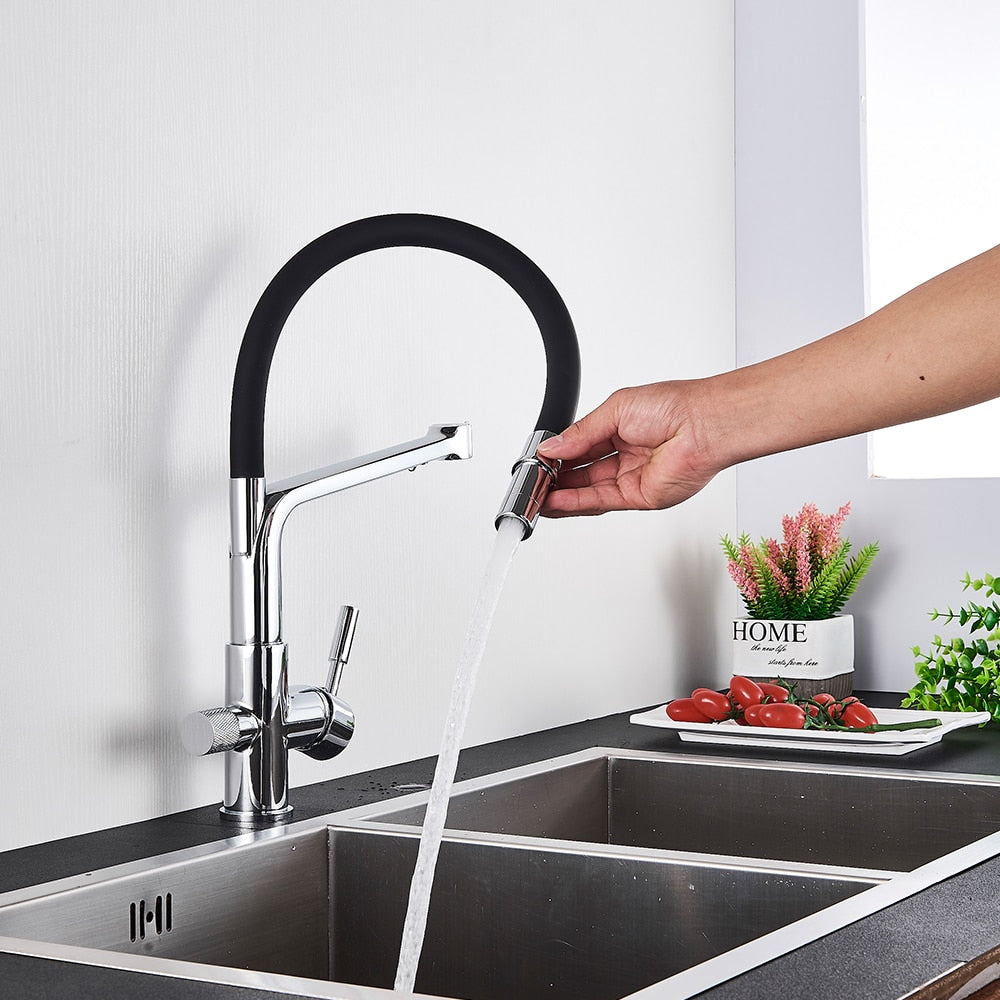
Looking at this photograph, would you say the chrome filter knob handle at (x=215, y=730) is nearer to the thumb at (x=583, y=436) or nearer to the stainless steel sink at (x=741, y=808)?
the stainless steel sink at (x=741, y=808)

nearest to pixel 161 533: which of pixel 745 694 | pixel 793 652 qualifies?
pixel 745 694

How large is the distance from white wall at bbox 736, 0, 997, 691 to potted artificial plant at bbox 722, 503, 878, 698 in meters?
0.10

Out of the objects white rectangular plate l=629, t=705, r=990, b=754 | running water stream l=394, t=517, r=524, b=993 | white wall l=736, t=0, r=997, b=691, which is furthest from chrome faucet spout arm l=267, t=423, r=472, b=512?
white wall l=736, t=0, r=997, b=691

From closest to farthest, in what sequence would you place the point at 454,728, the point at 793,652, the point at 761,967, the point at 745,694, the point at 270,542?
the point at 761,967, the point at 454,728, the point at 270,542, the point at 745,694, the point at 793,652

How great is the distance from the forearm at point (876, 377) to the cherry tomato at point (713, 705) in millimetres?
550

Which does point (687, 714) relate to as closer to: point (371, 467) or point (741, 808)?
A: point (741, 808)

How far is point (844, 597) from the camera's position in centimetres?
184

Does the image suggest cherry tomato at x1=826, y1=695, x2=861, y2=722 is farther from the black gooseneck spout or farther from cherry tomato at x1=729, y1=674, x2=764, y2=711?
the black gooseneck spout

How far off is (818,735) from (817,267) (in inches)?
32.9

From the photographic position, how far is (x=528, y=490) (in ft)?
3.29

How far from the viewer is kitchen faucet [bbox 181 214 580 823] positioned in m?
1.10

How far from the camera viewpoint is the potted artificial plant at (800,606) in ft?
5.80

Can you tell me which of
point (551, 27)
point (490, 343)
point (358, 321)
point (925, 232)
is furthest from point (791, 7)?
point (358, 321)

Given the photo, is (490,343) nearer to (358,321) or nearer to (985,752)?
(358,321)
